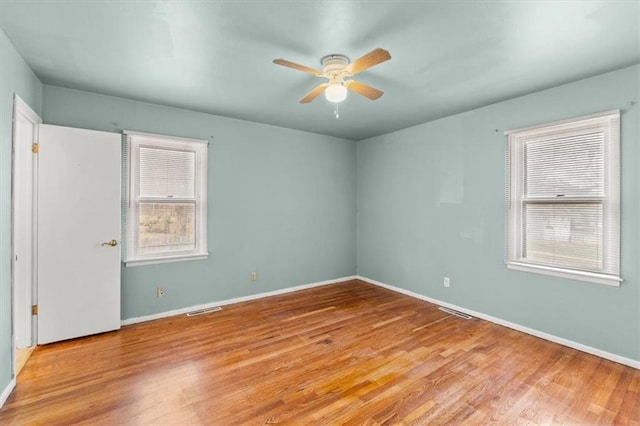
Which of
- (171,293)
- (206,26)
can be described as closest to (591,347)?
(206,26)

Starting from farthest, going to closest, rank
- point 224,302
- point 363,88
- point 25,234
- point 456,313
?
point 224,302 < point 456,313 < point 25,234 < point 363,88

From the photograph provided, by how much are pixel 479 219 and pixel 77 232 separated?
4.44 meters

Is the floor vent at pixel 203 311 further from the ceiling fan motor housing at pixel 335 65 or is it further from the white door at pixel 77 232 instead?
the ceiling fan motor housing at pixel 335 65

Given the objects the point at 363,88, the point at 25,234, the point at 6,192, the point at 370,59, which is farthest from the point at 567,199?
the point at 25,234

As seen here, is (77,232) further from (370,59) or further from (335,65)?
(370,59)

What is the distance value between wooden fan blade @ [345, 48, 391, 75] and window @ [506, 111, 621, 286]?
2.17 m

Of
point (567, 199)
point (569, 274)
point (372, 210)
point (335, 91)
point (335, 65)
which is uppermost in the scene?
point (335, 65)

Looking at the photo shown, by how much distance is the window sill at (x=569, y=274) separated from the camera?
2725 millimetres

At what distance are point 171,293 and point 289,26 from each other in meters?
3.26

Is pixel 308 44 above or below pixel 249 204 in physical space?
above

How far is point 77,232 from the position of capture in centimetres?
305

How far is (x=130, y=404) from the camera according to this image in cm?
208

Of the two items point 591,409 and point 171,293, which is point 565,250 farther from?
point 171,293

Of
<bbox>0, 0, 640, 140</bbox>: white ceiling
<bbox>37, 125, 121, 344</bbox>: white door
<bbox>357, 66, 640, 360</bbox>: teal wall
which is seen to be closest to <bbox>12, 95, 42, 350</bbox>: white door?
<bbox>37, 125, 121, 344</bbox>: white door
